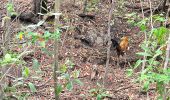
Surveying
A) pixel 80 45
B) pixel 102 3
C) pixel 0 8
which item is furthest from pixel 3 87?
pixel 102 3

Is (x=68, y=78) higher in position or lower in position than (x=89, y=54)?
higher

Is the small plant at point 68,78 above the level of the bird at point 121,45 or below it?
above

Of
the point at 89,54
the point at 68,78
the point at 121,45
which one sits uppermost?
the point at 68,78

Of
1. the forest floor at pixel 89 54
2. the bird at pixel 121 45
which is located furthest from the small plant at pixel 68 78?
the bird at pixel 121 45

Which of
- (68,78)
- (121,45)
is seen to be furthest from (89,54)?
(68,78)

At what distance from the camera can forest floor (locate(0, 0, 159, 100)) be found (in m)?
6.19

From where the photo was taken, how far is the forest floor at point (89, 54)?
6.19 metres

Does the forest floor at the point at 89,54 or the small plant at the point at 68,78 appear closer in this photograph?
the small plant at the point at 68,78

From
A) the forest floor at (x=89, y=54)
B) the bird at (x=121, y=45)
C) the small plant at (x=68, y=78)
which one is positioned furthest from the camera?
the bird at (x=121, y=45)

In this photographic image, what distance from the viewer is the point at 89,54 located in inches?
321

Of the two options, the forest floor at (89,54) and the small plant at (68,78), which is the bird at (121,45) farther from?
the small plant at (68,78)

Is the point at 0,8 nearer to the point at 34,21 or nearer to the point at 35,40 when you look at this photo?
the point at 34,21

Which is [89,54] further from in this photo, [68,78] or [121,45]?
[68,78]

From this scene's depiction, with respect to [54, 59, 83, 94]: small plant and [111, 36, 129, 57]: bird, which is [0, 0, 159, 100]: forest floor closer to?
[111, 36, 129, 57]: bird
